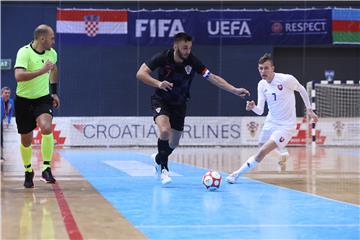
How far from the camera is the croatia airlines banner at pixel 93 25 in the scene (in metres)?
20.8

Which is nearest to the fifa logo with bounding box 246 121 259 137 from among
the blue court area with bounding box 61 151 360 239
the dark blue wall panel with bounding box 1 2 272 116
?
the dark blue wall panel with bounding box 1 2 272 116

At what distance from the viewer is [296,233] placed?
4.99 m

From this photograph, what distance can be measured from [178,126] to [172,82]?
0.62 m

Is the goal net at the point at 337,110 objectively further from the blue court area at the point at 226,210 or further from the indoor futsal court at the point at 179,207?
the blue court area at the point at 226,210

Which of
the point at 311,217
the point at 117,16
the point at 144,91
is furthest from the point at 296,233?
the point at 144,91

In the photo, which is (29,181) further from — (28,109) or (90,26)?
(90,26)

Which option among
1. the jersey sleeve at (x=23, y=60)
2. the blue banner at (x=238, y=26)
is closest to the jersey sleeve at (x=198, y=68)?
the jersey sleeve at (x=23, y=60)

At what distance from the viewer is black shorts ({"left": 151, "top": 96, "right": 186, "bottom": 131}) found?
8789 mm

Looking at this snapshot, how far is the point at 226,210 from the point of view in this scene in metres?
6.35

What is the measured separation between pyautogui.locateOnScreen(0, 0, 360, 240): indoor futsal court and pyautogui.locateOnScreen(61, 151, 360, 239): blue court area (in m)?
0.02

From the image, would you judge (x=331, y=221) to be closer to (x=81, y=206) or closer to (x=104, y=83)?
Answer: (x=81, y=206)

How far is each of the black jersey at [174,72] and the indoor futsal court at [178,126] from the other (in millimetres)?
15

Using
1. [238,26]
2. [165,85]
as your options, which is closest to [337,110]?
[238,26]

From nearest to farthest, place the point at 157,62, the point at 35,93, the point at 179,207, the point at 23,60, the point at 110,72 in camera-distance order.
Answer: the point at 179,207 → the point at 23,60 → the point at 35,93 → the point at 157,62 → the point at 110,72
